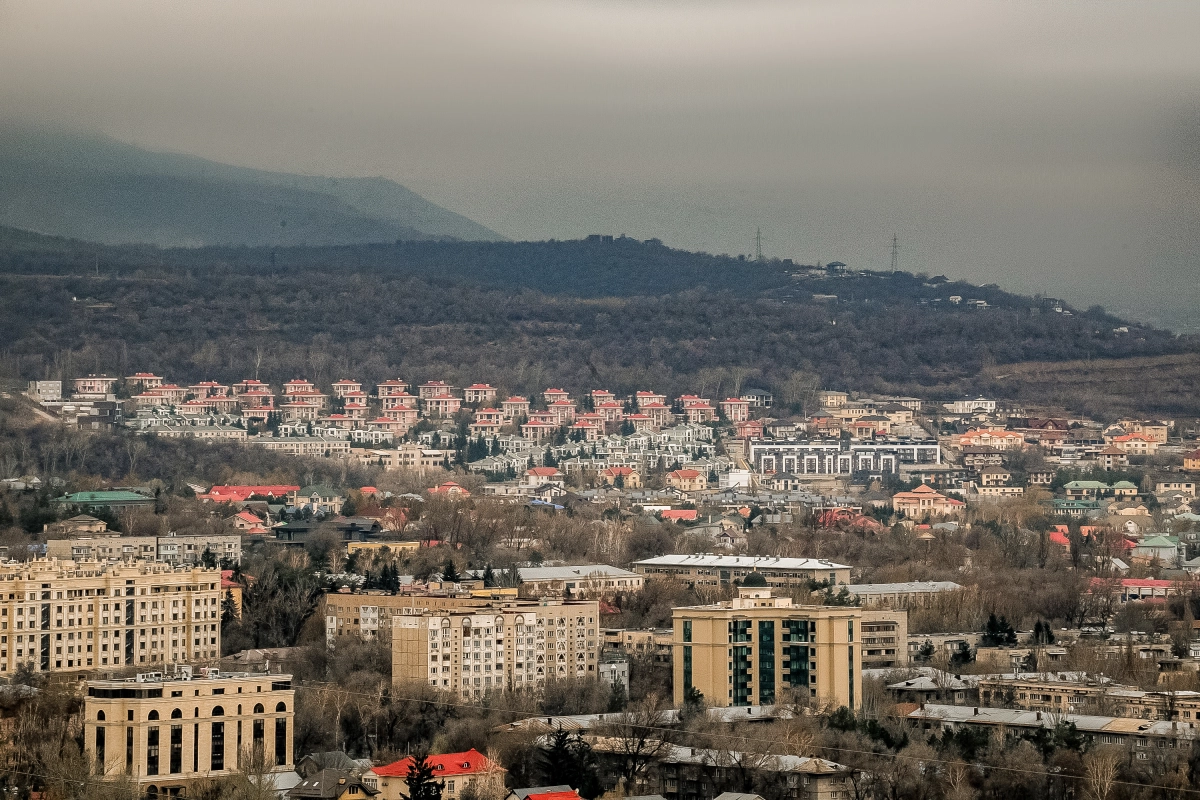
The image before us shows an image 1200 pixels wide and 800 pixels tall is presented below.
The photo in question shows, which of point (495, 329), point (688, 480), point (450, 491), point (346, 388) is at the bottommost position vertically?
point (450, 491)

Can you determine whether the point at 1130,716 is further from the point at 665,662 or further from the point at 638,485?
the point at 638,485

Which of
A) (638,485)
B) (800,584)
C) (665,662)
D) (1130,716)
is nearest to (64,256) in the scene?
(638,485)

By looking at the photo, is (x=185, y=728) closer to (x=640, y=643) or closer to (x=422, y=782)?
(x=422, y=782)

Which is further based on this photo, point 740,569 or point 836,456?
point 836,456

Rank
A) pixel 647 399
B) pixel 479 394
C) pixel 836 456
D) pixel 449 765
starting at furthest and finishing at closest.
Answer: pixel 647 399 → pixel 479 394 → pixel 836 456 → pixel 449 765

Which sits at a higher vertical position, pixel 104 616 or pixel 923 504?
pixel 923 504

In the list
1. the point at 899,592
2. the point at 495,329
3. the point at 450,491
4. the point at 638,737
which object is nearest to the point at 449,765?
the point at 638,737

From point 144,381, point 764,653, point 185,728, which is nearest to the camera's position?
point 185,728
